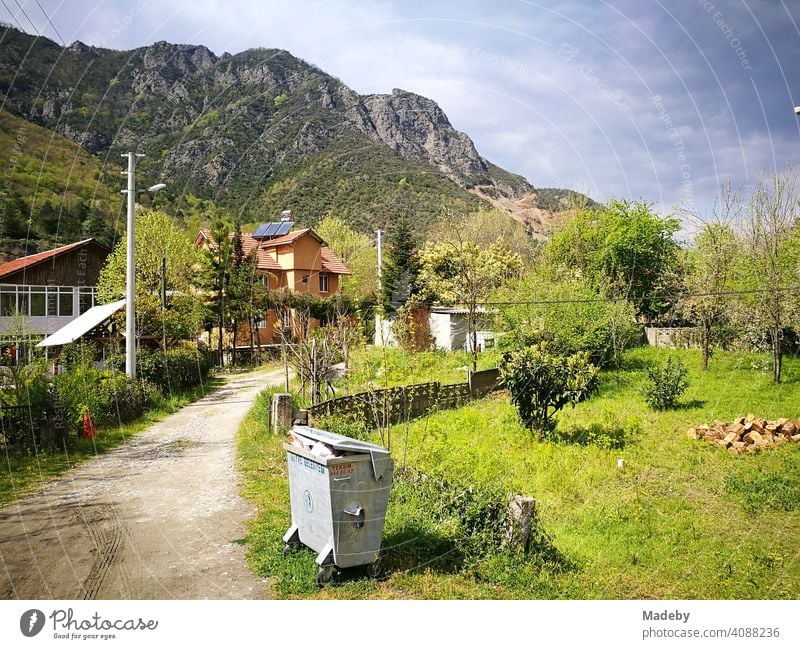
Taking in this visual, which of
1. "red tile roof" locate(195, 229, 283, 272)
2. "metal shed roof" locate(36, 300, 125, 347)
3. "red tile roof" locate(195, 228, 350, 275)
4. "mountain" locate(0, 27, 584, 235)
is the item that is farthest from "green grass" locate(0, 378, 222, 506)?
"red tile roof" locate(195, 229, 283, 272)

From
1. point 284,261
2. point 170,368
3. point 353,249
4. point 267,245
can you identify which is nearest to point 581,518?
point 170,368

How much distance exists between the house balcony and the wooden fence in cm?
853

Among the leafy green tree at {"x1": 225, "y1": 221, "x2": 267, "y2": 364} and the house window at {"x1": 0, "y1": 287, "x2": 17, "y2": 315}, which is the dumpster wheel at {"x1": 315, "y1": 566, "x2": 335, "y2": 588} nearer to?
the house window at {"x1": 0, "y1": 287, "x2": 17, "y2": 315}

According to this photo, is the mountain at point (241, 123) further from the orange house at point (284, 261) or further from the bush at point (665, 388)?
the bush at point (665, 388)

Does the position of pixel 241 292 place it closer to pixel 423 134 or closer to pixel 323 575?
pixel 423 134

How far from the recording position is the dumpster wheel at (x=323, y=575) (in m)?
3.45

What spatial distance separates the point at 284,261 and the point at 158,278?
3888mm

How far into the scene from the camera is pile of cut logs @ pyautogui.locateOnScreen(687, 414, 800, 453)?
248 inches

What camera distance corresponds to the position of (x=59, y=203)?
7988 millimetres

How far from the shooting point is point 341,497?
3408 millimetres

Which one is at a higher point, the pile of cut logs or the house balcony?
the house balcony

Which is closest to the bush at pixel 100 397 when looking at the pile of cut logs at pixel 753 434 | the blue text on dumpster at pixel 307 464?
the blue text on dumpster at pixel 307 464
